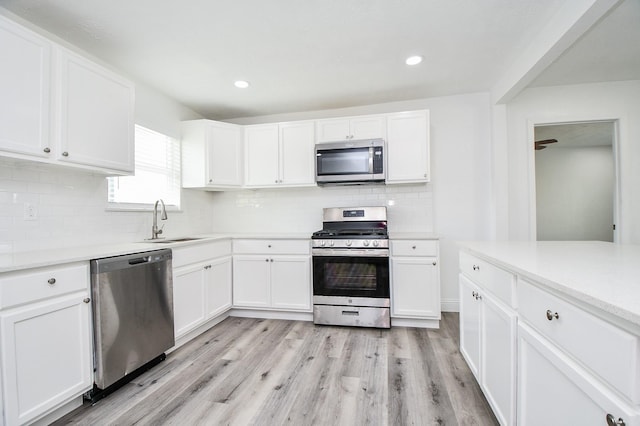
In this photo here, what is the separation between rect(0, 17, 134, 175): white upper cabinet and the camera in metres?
1.55

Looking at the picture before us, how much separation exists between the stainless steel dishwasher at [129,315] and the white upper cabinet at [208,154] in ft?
4.09

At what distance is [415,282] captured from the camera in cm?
275

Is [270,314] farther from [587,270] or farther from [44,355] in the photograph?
[587,270]

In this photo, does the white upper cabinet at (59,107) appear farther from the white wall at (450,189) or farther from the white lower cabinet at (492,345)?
the white lower cabinet at (492,345)

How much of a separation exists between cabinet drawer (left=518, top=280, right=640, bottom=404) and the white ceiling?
1.83m

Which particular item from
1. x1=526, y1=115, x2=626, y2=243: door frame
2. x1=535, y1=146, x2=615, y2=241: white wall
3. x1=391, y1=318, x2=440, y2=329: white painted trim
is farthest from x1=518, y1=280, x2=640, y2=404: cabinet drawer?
x1=535, y1=146, x2=615, y2=241: white wall

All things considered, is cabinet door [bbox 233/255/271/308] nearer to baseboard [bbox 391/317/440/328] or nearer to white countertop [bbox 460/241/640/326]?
baseboard [bbox 391/317/440/328]

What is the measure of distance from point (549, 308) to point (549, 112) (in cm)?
306

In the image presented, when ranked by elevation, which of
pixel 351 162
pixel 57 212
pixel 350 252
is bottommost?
pixel 350 252

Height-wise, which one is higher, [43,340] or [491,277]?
[491,277]

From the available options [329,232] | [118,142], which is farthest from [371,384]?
[118,142]

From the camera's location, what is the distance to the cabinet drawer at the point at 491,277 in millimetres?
1271

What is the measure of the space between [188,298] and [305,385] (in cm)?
130

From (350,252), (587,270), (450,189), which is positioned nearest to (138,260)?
(350,252)
